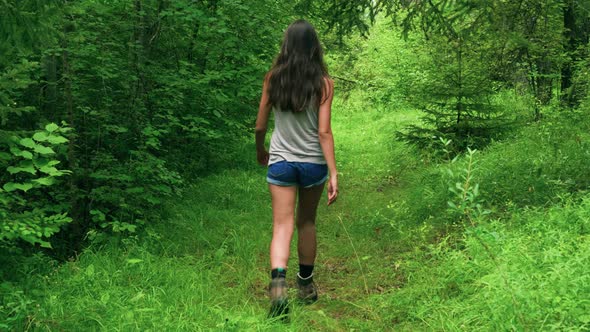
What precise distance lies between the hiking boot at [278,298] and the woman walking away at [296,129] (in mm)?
14

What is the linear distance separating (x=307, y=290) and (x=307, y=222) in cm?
55

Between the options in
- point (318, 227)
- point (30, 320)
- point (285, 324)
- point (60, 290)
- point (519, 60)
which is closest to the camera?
point (30, 320)

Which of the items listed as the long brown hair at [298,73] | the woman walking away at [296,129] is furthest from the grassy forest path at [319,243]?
the long brown hair at [298,73]

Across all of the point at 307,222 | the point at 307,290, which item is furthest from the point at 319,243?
the point at 307,222

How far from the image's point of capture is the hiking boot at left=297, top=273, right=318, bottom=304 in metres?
4.35

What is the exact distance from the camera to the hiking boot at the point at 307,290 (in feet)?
14.3

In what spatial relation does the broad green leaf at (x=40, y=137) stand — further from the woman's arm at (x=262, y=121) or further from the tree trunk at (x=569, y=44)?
the tree trunk at (x=569, y=44)

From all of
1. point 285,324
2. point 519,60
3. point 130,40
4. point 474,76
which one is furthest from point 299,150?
point 519,60

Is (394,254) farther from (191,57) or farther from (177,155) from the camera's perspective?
(191,57)

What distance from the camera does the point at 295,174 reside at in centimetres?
396

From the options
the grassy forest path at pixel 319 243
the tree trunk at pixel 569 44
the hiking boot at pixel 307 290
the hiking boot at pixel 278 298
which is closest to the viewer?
the hiking boot at pixel 278 298

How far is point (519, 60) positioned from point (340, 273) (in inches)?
253

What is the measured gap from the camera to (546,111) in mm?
9070

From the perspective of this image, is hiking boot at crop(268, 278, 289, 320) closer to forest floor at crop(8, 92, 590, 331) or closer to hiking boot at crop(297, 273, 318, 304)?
forest floor at crop(8, 92, 590, 331)
